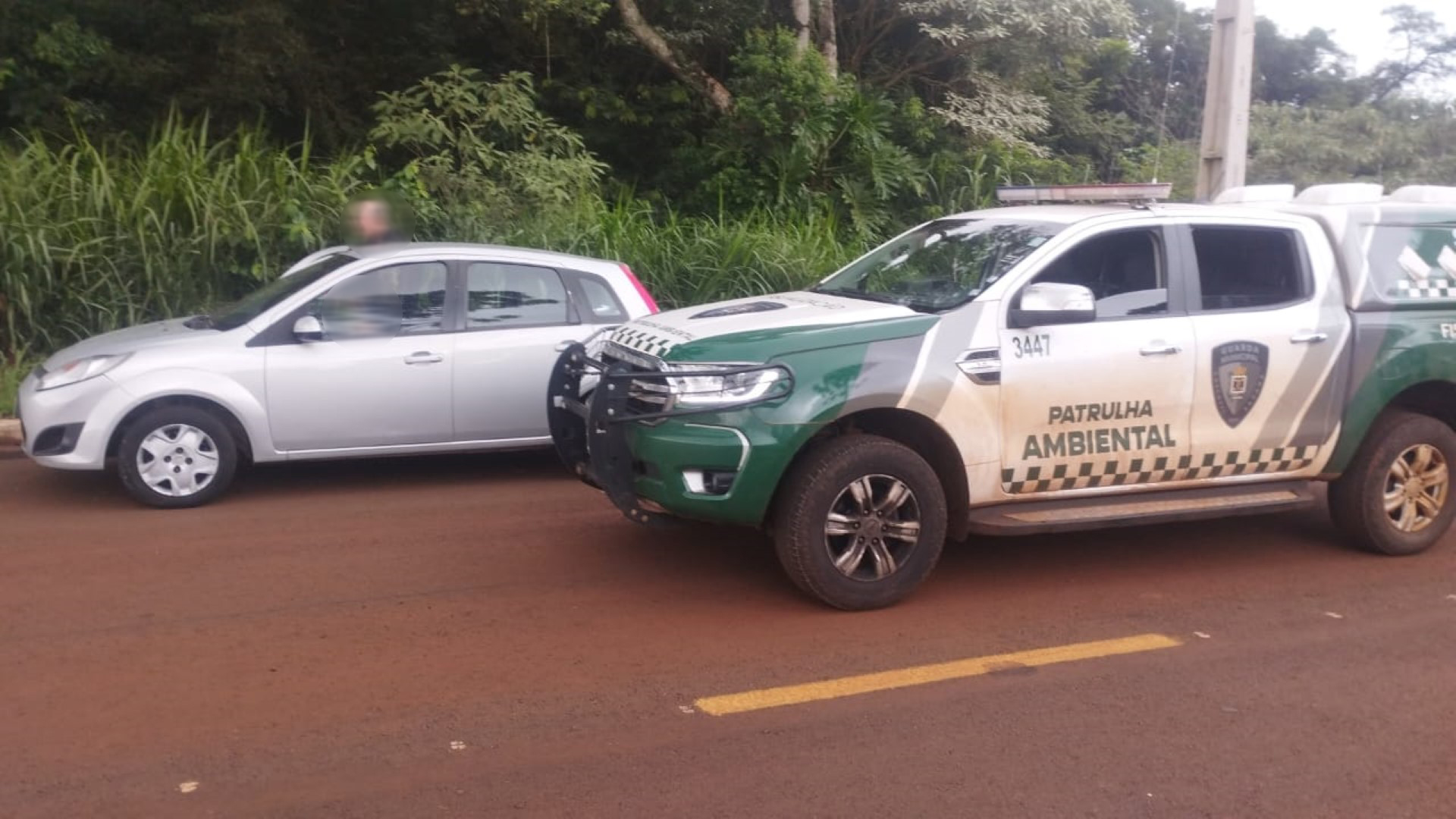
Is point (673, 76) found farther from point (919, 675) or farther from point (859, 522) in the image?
point (919, 675)

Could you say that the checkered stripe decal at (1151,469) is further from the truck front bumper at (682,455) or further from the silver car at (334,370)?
the silver car at (334,370)

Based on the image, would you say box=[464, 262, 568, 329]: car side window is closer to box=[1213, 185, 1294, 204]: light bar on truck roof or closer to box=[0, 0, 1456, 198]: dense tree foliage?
box=[1213, 185, 1294, 204]: light bar on truck roof

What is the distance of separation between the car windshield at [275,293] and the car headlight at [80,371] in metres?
0.69

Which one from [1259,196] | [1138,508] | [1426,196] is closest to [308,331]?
[1138,508]

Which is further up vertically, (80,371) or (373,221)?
(373,221)

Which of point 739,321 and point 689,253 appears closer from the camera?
point 739,321

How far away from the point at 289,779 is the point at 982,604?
3.36 m

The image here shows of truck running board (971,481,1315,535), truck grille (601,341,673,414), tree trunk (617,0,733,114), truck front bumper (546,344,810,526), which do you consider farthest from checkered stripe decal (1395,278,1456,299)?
tree trunk (617,0,733,114)

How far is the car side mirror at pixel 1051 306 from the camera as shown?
247 inches

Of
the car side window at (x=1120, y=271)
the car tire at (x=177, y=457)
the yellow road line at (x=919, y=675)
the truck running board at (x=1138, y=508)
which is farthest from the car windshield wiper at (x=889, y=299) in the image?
the car tire at (x=177, y=457)

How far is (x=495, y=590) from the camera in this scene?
6535 millimetres

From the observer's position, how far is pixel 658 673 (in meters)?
5.48

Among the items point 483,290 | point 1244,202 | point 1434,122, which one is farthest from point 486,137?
point 1434,122

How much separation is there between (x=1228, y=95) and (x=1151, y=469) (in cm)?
631
